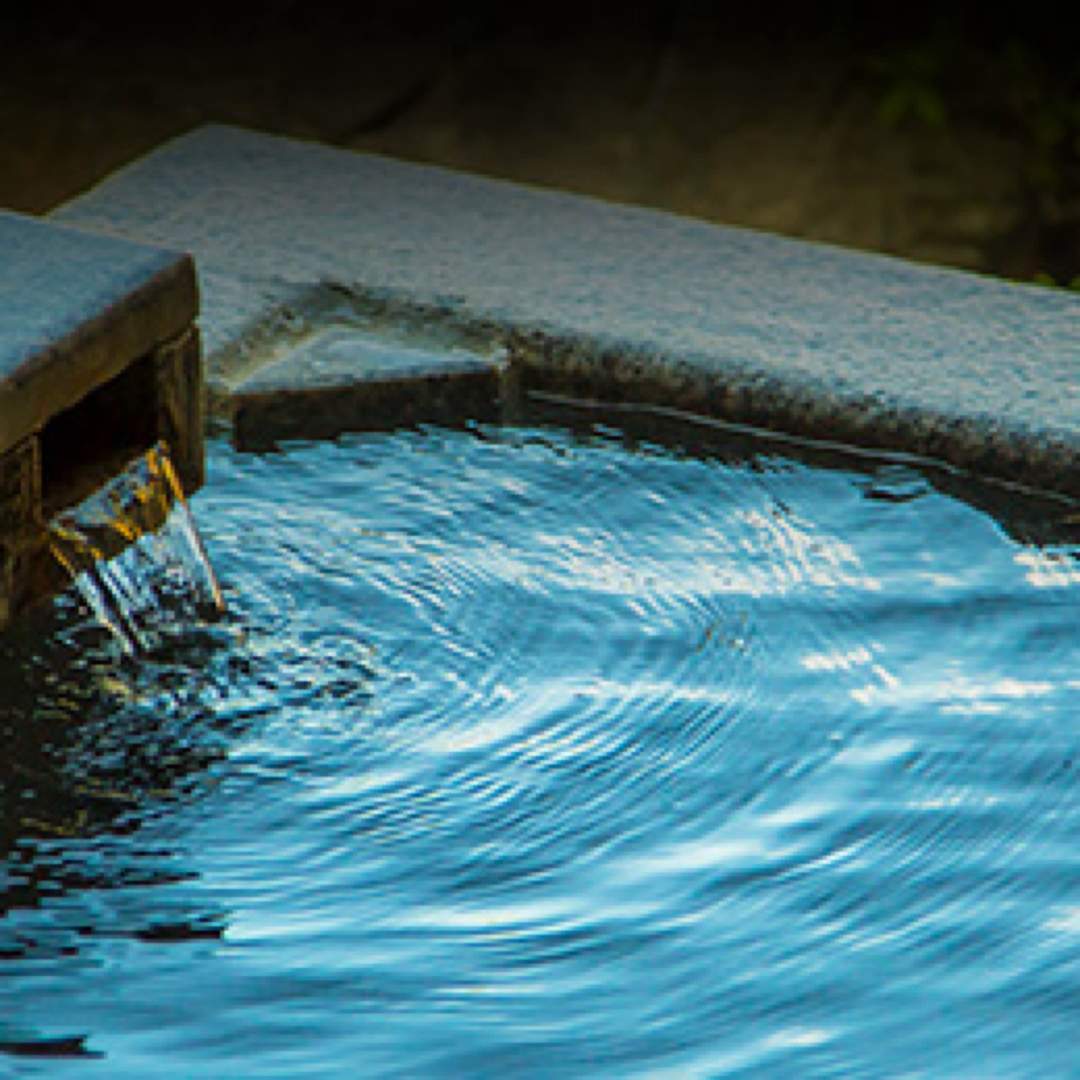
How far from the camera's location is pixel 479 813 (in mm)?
2408

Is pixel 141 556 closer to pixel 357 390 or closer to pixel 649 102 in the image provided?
pixel 357 390

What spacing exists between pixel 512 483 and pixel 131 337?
0.68 m

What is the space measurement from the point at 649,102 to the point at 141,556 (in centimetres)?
249

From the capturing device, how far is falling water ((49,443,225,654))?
2662 mm

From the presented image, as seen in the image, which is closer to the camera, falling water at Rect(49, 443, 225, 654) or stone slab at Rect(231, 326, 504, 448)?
falling water at Rect(49, 443, 225, 654)

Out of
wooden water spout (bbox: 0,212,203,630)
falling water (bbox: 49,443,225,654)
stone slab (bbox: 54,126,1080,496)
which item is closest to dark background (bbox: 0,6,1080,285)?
stone slab (bbox: 54,126,1080,496)

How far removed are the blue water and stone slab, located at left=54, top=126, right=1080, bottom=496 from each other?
0.11m

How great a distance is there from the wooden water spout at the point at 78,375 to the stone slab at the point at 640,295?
534 millimetres

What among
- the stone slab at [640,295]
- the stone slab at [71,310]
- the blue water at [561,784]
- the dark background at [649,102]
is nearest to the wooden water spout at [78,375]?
the stone slab at [71,310]

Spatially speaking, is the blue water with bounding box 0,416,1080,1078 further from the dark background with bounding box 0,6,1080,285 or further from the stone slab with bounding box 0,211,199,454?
the dark background with bounding box 0,6,1080,285

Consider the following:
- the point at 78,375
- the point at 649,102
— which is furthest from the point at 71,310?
the point at 649,102

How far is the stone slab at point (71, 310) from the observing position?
246 centimetres

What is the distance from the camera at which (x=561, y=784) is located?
8.07 feet

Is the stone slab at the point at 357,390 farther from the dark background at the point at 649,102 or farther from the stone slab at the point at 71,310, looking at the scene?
the dark background at the point at 649,102
